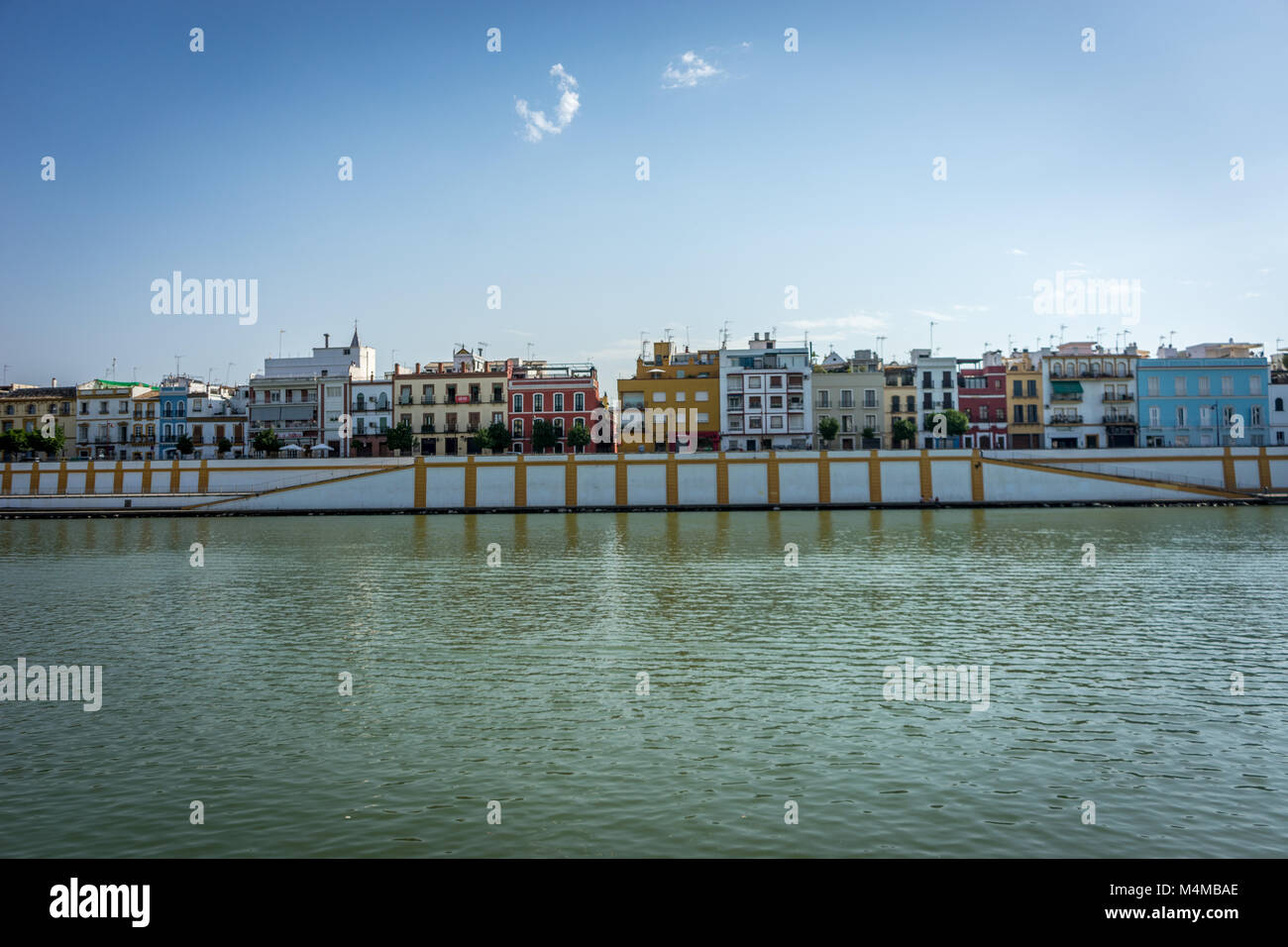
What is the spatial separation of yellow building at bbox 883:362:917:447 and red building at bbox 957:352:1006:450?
4.45m

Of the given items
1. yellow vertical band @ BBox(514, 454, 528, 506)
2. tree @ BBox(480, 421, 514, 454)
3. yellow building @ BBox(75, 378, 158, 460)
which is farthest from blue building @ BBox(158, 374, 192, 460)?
yellow vertical band @ BBox(514, 454, 528, 506)

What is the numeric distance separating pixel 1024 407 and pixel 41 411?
102 m

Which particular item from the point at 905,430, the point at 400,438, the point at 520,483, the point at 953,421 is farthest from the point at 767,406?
the point at 400,438

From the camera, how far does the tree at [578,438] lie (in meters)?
81.1

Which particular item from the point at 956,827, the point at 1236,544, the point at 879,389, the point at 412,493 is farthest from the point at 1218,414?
the point at 956,827

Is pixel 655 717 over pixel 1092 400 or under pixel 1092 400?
under

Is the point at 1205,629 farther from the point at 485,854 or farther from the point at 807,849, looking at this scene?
the point at 485,854

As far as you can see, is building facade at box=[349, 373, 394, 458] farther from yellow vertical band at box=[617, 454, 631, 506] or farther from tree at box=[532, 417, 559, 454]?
yellow vertical band at box=[617, 454, 631, 506]

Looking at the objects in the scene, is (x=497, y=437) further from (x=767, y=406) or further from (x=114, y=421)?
(x=114, y=421)

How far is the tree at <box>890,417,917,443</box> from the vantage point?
82.4 meters

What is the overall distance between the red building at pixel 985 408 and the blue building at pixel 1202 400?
40.7ft

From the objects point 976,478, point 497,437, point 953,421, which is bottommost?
point 976,478

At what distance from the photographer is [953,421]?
82875 millimetres

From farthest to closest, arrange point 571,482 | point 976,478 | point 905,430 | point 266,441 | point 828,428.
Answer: point 905,430, point 828,428, point 266,441, point 571,482, point 976,478
